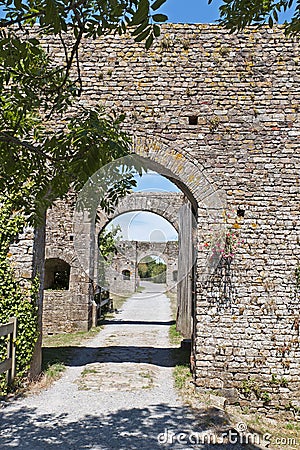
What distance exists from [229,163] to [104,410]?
11.6 ft

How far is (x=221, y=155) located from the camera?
20.7 feet

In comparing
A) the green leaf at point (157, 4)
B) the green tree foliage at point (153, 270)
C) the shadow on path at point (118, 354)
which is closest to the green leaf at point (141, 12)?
the green leaf at point (157, 4)

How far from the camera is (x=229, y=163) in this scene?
249 inches

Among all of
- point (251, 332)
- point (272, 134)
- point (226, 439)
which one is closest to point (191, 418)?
point (226, 439)

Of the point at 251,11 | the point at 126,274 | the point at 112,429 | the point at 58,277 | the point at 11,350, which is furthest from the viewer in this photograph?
the point at 126,274

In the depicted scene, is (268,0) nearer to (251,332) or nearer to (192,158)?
(192,158)

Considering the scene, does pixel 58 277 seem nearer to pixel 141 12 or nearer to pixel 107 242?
pixel 107 242

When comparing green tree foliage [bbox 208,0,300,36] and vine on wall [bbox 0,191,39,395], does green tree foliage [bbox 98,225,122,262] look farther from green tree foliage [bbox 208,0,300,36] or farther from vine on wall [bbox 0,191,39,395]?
green tree foliage [bbox 208,0,300,36]

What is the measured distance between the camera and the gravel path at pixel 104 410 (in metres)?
4.11

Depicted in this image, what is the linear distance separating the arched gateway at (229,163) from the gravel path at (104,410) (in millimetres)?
978

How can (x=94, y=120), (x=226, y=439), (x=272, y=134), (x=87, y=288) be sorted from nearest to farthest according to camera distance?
(x=94, y=120)
(x=226, y=439)
(x=272, y=134)
(x=87, y=288)

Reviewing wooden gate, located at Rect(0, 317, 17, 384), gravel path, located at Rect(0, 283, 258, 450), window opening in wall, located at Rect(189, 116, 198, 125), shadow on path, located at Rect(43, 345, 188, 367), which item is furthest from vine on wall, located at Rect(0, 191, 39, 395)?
window opening in wall, located at Rect(189, 116, 198, 125)

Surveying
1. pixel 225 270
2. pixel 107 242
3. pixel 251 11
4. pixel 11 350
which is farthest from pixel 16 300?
pixel 107 242

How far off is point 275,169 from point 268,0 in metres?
3.63
